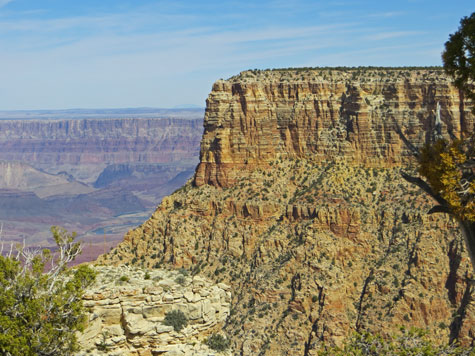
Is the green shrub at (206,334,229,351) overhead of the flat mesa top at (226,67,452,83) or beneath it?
beneath

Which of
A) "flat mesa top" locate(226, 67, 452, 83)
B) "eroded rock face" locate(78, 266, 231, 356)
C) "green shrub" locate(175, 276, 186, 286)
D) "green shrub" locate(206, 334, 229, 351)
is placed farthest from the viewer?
"flat mesa top" locate(226, 67, 452, 83)

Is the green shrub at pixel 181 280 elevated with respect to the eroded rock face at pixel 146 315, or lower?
elevated

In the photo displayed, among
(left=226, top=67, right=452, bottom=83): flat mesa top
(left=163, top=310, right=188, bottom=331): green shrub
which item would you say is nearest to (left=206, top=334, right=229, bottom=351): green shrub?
(left=163, top=310, right=188, bottom=331): green shrub

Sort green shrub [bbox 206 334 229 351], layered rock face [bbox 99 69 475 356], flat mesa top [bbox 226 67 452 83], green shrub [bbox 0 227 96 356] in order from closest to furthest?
green shrub [bbox 0 227 96 356] < green shrub [bbox 206 334 229 351] < layered rock face [bbox 99 69 475 356] < flat mesa top [bbox 226 67 452 83]

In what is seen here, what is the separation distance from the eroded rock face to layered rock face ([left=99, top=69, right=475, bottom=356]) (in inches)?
1526

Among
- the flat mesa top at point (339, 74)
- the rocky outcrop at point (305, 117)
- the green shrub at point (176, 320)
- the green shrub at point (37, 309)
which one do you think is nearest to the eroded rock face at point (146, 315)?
the green shrub at point (176, 320)

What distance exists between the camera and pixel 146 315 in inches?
1268

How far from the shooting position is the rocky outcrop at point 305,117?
88375 mm

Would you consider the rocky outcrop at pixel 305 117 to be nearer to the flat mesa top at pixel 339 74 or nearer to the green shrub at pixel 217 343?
the flat mesa top at pixel 339 74

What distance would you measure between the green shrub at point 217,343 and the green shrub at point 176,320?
67.2 inches

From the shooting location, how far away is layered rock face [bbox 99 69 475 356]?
73.4m

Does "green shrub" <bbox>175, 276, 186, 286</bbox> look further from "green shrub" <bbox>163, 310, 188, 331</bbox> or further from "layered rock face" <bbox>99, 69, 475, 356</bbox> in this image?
"layered rock face" <bbox>99, 69, 475, 356</bbox>

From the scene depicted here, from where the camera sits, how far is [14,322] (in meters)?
27.6

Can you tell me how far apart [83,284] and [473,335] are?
47.2m
